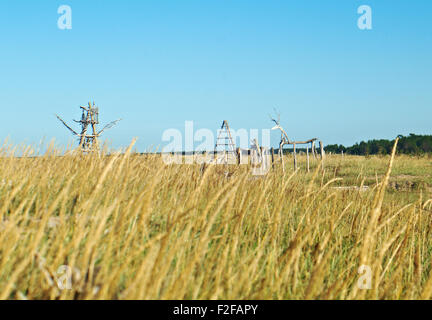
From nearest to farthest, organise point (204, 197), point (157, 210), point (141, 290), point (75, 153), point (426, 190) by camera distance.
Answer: point (141, 290)
point (157, 210)
point (204, 197)
point (75, 153)
point (426, 190)

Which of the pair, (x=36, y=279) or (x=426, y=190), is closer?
(x=36, y=279)

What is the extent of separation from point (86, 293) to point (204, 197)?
2.11 metres

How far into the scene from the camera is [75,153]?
461 centimetres
